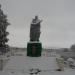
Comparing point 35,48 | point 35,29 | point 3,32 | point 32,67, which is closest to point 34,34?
point 35,29

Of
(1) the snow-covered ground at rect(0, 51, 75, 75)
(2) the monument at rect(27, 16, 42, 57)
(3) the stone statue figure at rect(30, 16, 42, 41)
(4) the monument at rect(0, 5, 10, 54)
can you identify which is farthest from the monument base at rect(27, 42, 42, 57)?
(4) the monument at rect(0, 5, 10, 54)

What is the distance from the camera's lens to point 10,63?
1551 centimetres

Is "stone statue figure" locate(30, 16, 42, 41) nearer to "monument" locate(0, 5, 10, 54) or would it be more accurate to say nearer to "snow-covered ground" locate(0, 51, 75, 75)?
"snow-covered ground" locate(0, 51, 75, 75)

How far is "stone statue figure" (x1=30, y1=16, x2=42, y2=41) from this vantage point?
19594mm

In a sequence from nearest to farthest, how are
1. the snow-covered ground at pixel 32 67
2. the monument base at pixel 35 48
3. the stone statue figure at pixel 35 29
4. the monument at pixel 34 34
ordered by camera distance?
the snow-covered ground at pixel 32 67, the monument base at pixel 35 48, the monument at pixel 34 34, the stone statue figure at pixel 35 29

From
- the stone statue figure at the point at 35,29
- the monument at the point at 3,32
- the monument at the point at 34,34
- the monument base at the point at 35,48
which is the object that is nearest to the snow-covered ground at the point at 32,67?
the monument base at the point at 35,48

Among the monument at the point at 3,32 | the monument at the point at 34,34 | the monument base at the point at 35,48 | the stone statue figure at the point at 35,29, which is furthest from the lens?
the monument at the point at 3,32

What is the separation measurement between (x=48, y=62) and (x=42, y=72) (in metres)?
2.20

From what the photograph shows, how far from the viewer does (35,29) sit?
64.6ft

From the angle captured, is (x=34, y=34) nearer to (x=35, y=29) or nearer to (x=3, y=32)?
(x=35, y=29)

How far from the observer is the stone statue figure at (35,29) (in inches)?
771

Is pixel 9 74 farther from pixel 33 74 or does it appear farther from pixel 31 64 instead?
pixel 31 64

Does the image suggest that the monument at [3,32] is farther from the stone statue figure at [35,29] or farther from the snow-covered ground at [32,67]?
the snow-covered ground at [32,67]

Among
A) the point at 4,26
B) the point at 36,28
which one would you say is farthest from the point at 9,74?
the point at 4,26
